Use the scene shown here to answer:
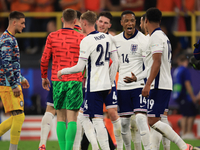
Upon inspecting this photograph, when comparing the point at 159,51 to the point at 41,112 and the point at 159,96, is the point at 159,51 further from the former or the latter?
the point at 41,112

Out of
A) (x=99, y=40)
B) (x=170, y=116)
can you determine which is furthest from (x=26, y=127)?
(x=99, y=40)

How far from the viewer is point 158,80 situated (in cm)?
526

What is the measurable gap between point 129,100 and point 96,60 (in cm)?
123

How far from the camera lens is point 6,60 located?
5621 millimetres

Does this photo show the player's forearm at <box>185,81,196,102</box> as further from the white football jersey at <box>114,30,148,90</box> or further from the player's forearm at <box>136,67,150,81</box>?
the player's forearm at <box>136,67,150,81</box>

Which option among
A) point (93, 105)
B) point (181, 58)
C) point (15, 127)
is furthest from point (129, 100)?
point (181, 58)

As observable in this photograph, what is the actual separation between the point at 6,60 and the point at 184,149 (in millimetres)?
3031

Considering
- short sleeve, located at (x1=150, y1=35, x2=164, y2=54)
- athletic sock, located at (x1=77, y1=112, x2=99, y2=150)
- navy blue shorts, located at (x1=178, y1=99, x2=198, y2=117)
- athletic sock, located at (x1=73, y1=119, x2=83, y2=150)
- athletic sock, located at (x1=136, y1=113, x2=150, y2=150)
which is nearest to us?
short sleeve, located at (x1=150, y1=35, x2=164, y2=54)

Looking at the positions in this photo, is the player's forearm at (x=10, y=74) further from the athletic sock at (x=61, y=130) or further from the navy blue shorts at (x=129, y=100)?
the navy blue shorts at (x=129, y=100)

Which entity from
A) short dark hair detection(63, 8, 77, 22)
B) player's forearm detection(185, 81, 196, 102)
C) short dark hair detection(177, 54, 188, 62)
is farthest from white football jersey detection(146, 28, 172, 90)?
player's forearm detection(185, 81, 196, 102)

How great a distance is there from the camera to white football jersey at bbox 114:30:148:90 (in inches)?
239

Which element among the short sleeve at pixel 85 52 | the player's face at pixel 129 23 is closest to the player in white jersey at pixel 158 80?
the player's face at pixel 129 23

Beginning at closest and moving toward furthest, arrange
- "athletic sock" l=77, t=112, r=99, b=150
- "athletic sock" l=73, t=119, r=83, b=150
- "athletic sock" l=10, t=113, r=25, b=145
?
1. "athletic sock" l=77, t=112, r=99, b=150
2. "athletic sock" l=10, t=113, r=25, b=145
3. "athletic sock" l=73, t=119, r=83, b=150

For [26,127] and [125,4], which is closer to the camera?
Answer: [26,127]
